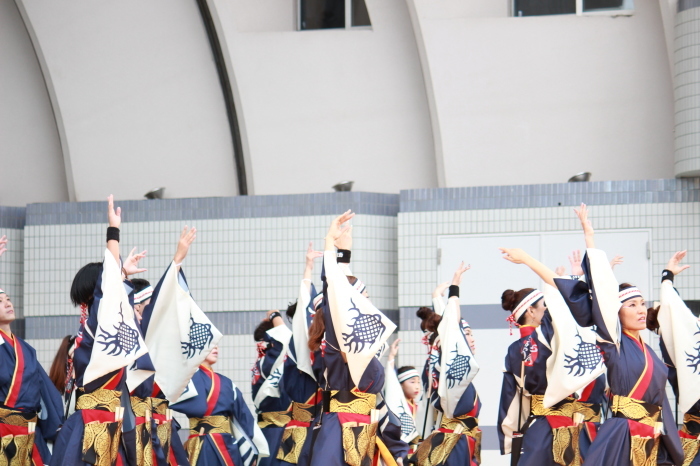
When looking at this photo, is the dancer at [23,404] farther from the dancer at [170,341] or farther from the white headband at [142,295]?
the white headband at [142,295]

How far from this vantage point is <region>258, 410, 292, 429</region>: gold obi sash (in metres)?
8.54

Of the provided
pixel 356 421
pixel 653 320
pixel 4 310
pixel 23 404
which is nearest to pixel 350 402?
pixel 356 421

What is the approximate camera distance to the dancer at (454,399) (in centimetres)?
799

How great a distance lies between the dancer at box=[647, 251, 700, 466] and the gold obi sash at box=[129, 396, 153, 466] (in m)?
3.67

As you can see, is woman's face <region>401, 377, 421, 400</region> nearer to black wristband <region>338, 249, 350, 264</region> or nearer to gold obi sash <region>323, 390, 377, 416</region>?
black wristband <region>338, 249, 350, 264</region>

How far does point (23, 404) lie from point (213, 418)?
1571 mm

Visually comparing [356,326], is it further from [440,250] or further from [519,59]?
[519,59]

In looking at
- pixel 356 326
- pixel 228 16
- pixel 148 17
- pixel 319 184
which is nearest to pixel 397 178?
pixel 319 184

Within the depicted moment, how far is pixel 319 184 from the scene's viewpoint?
12.0m

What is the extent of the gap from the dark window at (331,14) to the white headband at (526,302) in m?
5.41

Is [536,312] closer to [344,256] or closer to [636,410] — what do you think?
[636,410]

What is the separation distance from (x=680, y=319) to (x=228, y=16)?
6408 mm

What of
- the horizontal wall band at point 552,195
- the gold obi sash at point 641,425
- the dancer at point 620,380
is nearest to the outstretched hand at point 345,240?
the dancer at point 620,380

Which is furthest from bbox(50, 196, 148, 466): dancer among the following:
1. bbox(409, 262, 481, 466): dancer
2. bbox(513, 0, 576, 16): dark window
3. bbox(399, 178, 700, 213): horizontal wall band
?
bbox(513, 0, 576, 16): dark window
